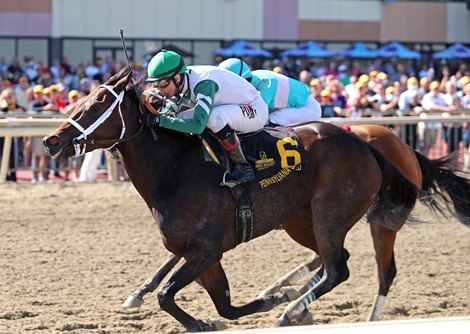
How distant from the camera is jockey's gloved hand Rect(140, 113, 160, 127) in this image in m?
5.95

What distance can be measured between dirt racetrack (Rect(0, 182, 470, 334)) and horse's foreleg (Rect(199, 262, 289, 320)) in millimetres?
425

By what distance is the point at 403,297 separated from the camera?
7.60 m

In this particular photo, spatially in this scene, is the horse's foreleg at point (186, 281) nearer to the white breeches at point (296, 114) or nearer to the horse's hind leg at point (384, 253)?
the horse's hind leg at point (384, 253)

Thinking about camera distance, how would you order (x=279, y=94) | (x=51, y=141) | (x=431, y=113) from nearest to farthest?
(x=51, y=141), (x=279, y=94), (x=431, y=113)

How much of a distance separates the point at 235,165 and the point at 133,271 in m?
2.49

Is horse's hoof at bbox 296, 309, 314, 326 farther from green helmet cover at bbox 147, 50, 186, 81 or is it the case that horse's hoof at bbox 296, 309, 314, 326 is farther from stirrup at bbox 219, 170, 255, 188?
green helmet cover at bbox 147, 50, 186, 81

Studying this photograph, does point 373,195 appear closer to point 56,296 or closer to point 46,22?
point 56,296

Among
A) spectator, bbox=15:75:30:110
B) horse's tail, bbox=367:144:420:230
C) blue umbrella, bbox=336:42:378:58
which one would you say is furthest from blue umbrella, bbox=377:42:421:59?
horse's tail, bbox=367:144:420:230

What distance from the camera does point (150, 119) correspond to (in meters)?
5.96

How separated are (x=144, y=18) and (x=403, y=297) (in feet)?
78.4

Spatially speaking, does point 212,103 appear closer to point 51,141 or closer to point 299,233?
point 51,141

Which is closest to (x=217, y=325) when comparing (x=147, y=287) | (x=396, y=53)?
(x=147, y=287)

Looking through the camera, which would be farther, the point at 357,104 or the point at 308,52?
the point at 308,52

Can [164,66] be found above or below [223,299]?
above
